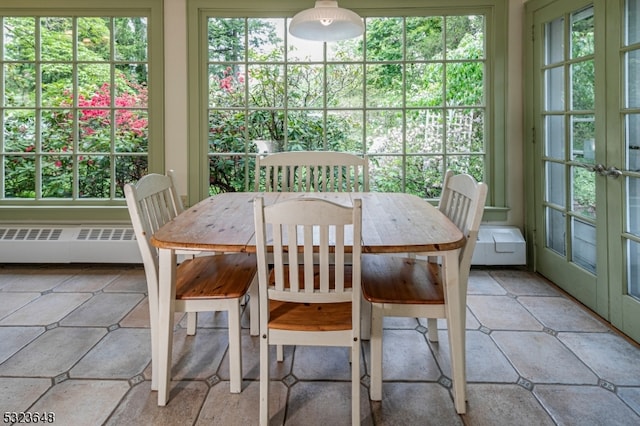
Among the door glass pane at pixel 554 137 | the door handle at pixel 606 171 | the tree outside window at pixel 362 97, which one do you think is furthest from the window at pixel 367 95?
the door handle at pixel 606 171

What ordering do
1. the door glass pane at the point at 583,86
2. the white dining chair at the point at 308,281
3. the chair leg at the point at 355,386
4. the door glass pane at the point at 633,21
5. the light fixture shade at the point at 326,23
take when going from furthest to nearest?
the door glass pane at the point at 583,86
the door glass pane at the point at 633,21
the light fixture shade at the point at 326,23
the chair leg at the point at 355,386
the white dining chair at the point at 308,281

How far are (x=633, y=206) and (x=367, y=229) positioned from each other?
164 cm

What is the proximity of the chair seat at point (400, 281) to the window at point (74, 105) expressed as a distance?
229 centimetres

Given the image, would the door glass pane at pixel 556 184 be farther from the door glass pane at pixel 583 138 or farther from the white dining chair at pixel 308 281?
the white dining chair at pixel 308 281

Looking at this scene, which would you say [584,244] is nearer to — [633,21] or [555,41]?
[633,21]

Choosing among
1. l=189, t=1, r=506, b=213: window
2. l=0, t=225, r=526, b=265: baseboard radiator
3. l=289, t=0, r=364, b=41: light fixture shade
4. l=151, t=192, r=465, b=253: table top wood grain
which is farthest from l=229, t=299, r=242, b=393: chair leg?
l=0, t=225, r=526, b=265: baseboard radiator

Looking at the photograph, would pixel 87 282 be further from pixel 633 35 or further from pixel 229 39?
pixel 633 35

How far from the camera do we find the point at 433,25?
331 cm

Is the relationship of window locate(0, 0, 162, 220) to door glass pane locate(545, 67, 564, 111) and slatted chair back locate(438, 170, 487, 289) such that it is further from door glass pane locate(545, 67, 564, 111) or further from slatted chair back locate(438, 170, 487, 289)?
door glass pane locate(545, 67, 564, 111)

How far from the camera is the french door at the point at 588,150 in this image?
224cm

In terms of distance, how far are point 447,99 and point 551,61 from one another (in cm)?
76

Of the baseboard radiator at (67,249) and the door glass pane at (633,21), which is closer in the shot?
the door glass pane at (633,21)

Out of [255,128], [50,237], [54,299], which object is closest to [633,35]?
[255,128]

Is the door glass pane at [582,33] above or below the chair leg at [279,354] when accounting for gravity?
above
